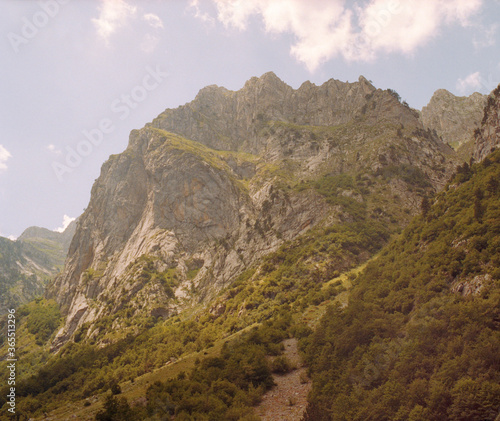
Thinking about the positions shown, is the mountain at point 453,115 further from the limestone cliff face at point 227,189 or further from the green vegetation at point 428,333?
the green vegetation at point 428,333

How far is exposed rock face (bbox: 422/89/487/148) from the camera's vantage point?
5976 inches

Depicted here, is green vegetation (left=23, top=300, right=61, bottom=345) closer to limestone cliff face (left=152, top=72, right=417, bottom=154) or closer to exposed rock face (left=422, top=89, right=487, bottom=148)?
limestone cliff face (left=152, top=72, right=417, bottom=154)

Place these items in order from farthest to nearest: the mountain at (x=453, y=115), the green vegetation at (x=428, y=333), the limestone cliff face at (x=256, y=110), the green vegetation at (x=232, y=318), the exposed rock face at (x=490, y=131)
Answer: the mountain at (x=453, y=115)
the limestone cliff face at (x=256, y=110)
the green vegetation at (x=232, y=318)
the exposed rock face at (x=490, y=131)
the green vegetation at (x=428, y=333)

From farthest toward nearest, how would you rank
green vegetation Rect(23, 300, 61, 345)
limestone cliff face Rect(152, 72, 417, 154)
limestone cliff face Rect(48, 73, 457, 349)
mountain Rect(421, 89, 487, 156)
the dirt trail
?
mountain Rect(421, 89, 487, 156), limestone cliff face Rect(152, 72, 417, 154), green vegetation Rect(23, 300, 61, 345), limestone cliff face Rect(48, 73, 457, 349), the dirt trail

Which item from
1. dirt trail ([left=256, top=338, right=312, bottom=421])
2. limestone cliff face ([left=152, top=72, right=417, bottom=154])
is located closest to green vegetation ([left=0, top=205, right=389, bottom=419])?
dirt trail ([left=256, top=338, right=312, bottom=421])

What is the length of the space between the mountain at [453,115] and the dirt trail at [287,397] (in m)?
156

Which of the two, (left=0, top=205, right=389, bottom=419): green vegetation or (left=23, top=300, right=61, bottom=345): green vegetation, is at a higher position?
(left=0, top=205, right=389, bottom=419): green vegetation

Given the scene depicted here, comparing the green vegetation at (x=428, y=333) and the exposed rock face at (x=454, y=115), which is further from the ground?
the exposed rock face at (x=454, y=115)

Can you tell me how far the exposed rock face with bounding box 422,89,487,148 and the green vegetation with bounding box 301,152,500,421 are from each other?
459 feet

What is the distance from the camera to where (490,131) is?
157ft

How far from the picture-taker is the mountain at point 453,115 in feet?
498

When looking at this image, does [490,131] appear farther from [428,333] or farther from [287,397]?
[287,397]

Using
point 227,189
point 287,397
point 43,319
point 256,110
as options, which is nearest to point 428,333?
point 287,397

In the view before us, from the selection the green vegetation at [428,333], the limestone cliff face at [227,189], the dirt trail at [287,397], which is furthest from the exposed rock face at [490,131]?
the dirt trail at [287,397]
